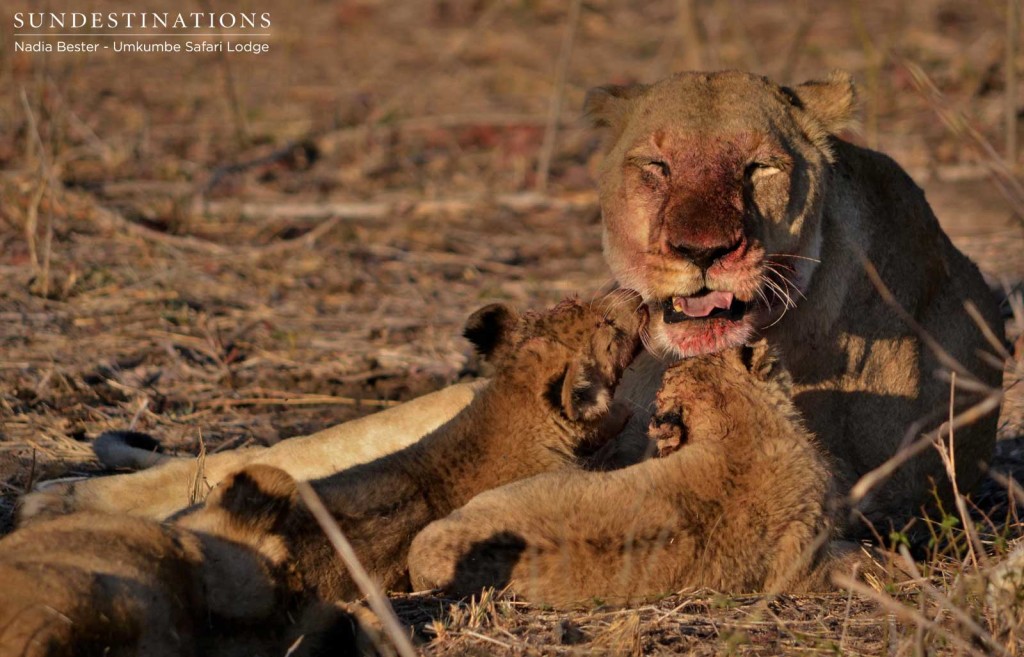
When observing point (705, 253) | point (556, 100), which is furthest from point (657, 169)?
point (556, 100)

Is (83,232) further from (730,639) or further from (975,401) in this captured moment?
(730,639)

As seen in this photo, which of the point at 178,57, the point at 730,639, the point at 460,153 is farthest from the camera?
the point at 178,57

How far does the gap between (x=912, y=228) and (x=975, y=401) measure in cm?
92

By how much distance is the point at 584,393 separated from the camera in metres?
5.19

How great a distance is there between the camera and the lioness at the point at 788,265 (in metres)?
5.39

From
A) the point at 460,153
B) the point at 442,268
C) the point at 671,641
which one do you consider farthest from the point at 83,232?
the point at 671,641

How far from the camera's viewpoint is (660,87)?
20.0ft

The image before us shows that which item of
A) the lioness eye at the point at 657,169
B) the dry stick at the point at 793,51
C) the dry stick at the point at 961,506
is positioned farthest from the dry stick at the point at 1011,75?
the dry stick at the point at 961,506

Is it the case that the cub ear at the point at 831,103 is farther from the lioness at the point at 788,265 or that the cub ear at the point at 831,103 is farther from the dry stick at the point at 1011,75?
the dry stick at the point at 1011,75

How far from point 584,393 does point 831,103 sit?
1.86 metres

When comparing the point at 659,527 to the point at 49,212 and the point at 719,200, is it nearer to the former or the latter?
the point at 719,200

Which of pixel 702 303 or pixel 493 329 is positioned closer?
pixel 702 303

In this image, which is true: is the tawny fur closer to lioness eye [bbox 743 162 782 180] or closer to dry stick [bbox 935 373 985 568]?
lioness eye [bbox 743 162 782 180]

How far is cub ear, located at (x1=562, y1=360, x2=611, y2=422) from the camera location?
16.8 feet
